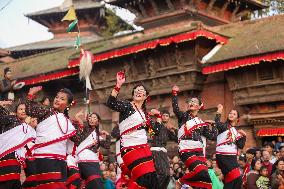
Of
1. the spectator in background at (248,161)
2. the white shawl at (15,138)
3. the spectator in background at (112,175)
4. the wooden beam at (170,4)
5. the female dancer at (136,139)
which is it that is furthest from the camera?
the wooden beam at (170,4)

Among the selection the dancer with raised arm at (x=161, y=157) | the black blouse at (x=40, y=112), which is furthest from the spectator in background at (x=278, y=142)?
the black blouse at (x=40, y=112)

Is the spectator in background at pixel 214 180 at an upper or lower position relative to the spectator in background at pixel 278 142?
lower

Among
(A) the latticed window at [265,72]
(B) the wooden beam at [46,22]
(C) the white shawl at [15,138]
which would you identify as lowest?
(C) the white shawl at [15,138]

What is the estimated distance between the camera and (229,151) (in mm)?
10758

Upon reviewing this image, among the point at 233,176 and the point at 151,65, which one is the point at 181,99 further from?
the point at 233,176

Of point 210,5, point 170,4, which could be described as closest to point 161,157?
point 170,4

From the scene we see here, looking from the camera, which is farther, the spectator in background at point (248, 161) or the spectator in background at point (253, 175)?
the spectator in background at point (248, 161)

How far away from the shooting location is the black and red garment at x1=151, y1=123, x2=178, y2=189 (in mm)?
9578

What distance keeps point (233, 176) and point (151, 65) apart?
8.36 m

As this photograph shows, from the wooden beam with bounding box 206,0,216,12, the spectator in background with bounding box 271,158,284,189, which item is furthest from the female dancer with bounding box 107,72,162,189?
the wooden beam with bounding box 206,0,216,12

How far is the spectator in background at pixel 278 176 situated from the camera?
11055mm

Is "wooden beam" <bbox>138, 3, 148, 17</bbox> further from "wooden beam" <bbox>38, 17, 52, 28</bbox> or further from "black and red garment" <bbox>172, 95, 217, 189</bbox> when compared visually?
"wooden beam" <bbox>38, 17, 52, 28</bbox>

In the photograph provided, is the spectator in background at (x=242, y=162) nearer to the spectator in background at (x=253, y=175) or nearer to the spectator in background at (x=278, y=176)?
the spectator in background at (x=253, y=175)

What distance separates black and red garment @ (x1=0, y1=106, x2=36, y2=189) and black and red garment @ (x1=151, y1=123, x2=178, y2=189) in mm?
2577
